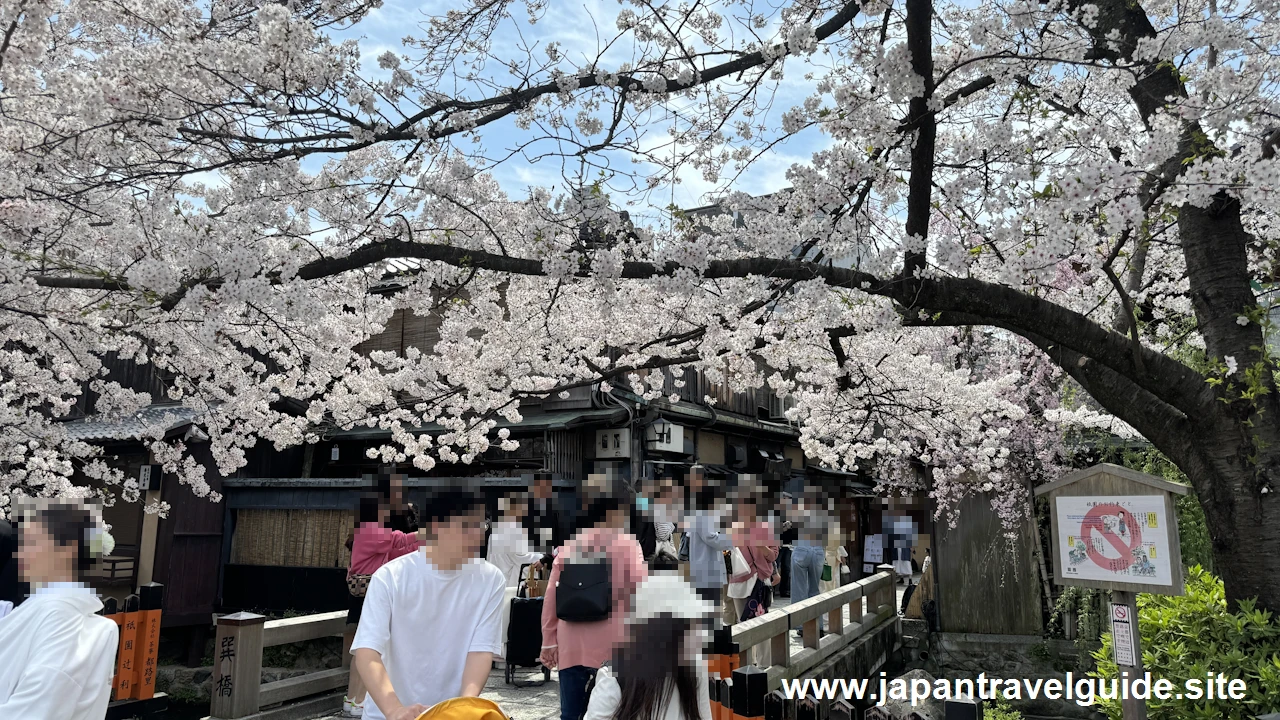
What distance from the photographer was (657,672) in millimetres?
2973

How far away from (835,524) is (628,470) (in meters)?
5.36

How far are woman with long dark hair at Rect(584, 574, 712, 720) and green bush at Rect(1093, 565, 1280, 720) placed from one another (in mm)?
3686

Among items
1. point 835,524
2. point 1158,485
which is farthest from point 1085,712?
point 1158,485

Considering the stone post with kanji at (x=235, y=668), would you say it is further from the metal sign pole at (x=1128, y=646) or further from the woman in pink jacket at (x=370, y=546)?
the metal sign pole at (x=1128, y=646)

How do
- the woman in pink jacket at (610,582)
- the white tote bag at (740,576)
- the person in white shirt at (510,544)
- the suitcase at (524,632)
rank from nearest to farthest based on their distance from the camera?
1. the woman in pink jacket at (610,582)
2. the suitcase at (524,632)
3. the person in white shirt at (510,544)
4. the white tote bag at (740,576)

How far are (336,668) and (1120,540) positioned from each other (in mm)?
6953

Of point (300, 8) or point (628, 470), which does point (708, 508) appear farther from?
point (628, 470)

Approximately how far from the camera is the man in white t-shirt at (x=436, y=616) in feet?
9.59

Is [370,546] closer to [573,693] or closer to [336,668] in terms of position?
[336,668]

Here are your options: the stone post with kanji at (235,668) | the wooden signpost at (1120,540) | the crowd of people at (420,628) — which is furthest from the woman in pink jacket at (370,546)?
the wooden signpost at (1120,540)

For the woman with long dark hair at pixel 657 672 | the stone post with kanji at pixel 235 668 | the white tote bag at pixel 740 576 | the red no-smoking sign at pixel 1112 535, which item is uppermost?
the red no-smoking sign at pixel 1112 535

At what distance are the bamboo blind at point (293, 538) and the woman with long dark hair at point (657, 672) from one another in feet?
31.7

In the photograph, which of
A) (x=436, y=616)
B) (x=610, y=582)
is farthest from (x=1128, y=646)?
(x=436, y=616)

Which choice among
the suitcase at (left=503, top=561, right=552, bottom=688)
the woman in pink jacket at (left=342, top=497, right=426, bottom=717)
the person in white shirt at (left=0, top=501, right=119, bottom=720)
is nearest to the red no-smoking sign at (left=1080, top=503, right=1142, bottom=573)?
the suitcase at (left=503, top=561, right=552, bottom=688)
